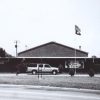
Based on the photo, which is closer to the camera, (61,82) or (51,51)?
(61,82)

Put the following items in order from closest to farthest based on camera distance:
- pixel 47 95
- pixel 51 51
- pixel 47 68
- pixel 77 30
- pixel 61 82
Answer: pixel 47 95, pixel 61 82, pixel 77 30, pixel 47 68, pixel 51 51

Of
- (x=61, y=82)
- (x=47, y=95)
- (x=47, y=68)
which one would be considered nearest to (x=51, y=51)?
(x=47, y=68)

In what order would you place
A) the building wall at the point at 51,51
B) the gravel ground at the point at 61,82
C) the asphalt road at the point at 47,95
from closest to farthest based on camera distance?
the asphalt road at the point at 47,95
the gravel ground at the point at 61,82
the building wall at the point at 51,51

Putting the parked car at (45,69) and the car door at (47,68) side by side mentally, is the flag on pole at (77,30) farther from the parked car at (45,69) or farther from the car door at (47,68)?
the car door at (47,68)

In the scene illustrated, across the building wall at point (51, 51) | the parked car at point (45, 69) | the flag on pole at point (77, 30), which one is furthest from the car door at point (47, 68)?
the building wall at point (51, 51)

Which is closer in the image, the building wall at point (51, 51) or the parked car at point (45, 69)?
the parked car at point (45, 69)

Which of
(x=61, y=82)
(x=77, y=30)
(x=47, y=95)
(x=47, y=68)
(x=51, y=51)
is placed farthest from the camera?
(x=51, y=51)

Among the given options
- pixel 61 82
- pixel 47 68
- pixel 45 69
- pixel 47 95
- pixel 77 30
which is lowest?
pixel 47 95

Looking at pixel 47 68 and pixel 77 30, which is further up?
pixel 77 30

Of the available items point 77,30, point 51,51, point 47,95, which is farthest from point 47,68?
point 47,95

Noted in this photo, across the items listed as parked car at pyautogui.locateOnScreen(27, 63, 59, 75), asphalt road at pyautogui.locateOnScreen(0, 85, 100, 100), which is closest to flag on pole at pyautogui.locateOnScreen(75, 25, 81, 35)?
parked car at pyautogui.locateOnScreen(27, 63, 59, 75)

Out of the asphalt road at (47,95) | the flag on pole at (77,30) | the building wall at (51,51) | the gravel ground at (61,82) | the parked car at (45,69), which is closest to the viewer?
the asphalt road at (47,95)

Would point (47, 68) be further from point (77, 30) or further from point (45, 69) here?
point (77, 30)

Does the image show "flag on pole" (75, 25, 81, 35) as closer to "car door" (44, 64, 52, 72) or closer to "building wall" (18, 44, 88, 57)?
"car door" (44, 64, 52, 72)
